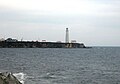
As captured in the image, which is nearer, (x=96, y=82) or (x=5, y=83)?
(x=5, y=83)

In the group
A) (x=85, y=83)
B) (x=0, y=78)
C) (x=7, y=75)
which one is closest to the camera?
(x=0, y=78)

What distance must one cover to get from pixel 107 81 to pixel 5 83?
18.3 m

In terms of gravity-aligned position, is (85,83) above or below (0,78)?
below

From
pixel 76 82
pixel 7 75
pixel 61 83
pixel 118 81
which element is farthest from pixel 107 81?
pixel 7 75

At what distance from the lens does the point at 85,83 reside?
36.4 meters

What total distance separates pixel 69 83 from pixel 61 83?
3.75 feet

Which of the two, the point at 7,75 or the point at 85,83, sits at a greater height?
the point at 7,75

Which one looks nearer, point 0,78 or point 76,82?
point 0,78

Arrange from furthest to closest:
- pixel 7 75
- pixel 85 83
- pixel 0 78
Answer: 1. pixel 85 83
2. pixel 7 75
3. pixel 0 78

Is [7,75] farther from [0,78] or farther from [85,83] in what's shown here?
[85,83]

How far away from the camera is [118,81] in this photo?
38.5 metres

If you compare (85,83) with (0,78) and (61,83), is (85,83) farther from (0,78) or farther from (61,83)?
(0,78)

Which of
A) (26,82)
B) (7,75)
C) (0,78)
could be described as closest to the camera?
(0,78)

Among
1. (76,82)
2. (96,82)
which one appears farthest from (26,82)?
(96,82)
